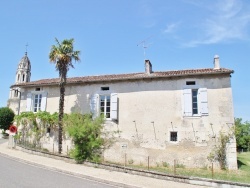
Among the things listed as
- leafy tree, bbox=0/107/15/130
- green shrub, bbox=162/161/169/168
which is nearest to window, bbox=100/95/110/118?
green shrub, bbox=162/161/169/168

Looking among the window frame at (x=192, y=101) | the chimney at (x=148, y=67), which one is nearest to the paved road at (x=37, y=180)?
the window frame at (x=192, y=101)

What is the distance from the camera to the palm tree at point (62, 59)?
1761cm

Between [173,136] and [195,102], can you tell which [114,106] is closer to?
[173,136]

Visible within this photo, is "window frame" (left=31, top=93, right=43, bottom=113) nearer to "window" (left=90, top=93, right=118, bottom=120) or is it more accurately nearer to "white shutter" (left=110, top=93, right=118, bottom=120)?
"window" (left=90, top=93, right=118, bottom=120)

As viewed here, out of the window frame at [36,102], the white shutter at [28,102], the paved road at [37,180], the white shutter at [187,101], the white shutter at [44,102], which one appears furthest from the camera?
the window frame at [36,102]

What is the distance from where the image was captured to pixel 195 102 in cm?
1644

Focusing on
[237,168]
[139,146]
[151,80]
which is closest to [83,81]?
[151,80]

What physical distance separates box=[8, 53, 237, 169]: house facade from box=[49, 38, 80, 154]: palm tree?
1.58 m

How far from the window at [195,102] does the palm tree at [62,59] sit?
28.1 feet

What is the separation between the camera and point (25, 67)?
148 ft

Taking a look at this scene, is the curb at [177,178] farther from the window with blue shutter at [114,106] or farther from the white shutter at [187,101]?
the white shutter at [187,101]

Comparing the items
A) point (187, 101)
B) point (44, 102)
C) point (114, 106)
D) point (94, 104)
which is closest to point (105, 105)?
point (94, 104)

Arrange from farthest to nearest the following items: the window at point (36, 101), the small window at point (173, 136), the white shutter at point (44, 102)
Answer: the window at point (36, 101) < the white shutter at point (44, 102) < the small window at point (173, 136)

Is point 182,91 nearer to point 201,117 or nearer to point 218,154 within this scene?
point 201,117
